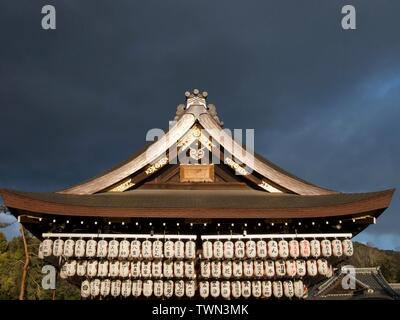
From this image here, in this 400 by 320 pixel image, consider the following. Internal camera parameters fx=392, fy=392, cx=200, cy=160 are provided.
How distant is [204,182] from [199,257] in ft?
9.25

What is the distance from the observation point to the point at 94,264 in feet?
34.1

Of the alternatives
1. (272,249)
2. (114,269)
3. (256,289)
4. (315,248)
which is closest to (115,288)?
(114,269)

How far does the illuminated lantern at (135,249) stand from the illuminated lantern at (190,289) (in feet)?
5.02

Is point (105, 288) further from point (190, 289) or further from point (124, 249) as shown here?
point (190, 289)

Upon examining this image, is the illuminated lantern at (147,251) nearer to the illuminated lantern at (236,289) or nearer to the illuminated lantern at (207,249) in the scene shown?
the illuminated lantern at (207,249)

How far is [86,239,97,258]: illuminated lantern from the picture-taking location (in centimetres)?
1035

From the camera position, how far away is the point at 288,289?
10602 mm

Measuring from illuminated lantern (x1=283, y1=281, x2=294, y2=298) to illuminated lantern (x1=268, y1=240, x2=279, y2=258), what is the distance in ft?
2.89

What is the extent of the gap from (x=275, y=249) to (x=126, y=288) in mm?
4112

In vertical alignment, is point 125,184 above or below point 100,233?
above

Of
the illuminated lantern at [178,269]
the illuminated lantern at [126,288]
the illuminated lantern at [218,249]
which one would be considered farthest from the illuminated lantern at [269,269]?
the illuminated lantern at [126,288]
